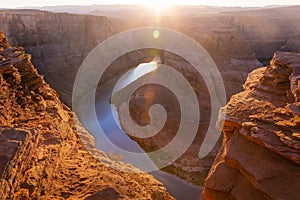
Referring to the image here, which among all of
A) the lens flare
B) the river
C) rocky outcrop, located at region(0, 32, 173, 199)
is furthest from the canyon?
the lens flare

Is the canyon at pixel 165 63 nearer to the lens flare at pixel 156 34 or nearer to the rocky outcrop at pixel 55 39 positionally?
the rocky outcrop at pixel 55 39

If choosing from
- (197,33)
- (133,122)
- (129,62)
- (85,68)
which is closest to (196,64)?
(197,33)

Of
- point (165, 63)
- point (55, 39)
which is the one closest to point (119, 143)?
point (165, 63)

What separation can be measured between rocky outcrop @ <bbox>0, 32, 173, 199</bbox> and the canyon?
4cm

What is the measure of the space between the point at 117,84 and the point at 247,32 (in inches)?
692

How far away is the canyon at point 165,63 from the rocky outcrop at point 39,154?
4 centimetres

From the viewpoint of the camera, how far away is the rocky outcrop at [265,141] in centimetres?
654

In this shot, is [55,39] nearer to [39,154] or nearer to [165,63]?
[165,63]

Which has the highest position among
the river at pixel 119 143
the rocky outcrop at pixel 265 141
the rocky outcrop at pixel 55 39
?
the rocky outcrop at pixel 55 39

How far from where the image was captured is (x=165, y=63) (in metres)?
28.2

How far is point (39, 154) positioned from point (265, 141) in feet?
17.3

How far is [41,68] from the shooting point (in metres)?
28.2

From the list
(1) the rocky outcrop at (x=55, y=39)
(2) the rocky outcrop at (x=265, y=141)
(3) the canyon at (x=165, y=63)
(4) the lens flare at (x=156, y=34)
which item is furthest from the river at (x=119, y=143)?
(4) the lens flare at (x=156, y=34)

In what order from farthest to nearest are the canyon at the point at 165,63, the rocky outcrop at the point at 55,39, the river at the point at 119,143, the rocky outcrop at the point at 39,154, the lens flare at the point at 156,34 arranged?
1. the lens flare at the point at 156,34
2. the rocky outcrop at the point at 55,39
3. the river at the point at 119,143
4. the canyon at the point at 165,63
5. the rocky outcrop at the point at 39,154
